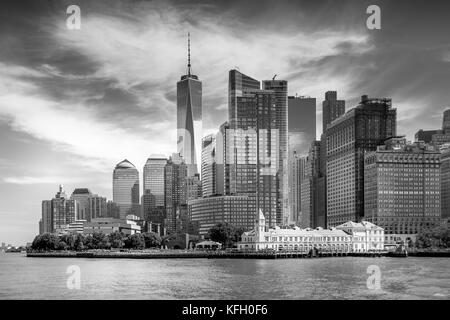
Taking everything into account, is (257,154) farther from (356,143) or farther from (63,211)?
(63,211)

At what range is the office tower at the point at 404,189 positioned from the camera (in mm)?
88875

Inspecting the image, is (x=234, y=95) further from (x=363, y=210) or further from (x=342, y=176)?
(x=363, y=210)

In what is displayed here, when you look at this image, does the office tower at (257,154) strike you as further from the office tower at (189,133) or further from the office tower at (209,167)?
the office tower at (189,133)

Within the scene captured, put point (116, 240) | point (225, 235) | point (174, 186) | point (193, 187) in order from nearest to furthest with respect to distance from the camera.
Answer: point (225, 235), point (116, 240), point (193, 187), point (174, 186)

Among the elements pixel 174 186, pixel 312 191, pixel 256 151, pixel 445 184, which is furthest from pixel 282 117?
pixel 445 184

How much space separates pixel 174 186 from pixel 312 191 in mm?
34370

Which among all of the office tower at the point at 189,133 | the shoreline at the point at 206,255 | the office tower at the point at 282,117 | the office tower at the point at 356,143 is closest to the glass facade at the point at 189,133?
the office tower at the point at 189,133

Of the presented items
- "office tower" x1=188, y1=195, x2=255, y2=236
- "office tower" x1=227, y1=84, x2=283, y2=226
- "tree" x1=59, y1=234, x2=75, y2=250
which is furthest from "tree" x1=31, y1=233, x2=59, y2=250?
"office tower" x1=227, y1=84, x2=283, y2=226

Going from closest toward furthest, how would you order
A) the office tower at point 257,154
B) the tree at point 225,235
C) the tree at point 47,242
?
the tree at point 225,235 → the tree at point 47,242 → the office tower at point 257,154

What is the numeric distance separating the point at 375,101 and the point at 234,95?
28.1m

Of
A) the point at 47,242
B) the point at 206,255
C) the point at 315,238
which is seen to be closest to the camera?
the point at 206,255

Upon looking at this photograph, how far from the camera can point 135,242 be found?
75.6 meters

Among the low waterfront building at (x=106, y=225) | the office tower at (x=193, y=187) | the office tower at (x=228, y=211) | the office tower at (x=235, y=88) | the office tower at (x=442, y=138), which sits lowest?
the low waterfront building at (x=106, y=225)

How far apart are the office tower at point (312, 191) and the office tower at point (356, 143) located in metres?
21.2
